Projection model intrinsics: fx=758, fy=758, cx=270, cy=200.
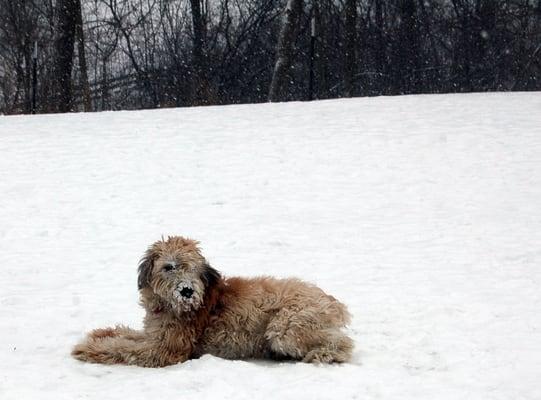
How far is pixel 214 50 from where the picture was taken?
2511cm

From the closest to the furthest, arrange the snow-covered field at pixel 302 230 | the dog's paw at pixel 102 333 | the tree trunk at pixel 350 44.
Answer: the snow-covered field at pixel 302 230, the dog's paw at pixel 102 333, the tree trunk at pixel 350 44

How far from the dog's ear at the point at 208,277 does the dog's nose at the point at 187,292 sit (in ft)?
0.50

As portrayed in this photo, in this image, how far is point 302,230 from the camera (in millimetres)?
8875

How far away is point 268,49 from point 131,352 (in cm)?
2101

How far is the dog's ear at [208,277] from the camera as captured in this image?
514cm

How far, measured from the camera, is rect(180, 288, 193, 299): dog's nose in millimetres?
4990

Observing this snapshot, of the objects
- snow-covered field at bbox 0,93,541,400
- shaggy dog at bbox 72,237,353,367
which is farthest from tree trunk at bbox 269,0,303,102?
shaggy dog at bbox 72,237,353,367

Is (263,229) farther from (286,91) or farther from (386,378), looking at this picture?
(286,91)

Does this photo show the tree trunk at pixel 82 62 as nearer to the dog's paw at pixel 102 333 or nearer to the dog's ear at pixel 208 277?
the dog's paw at pixel 102 333

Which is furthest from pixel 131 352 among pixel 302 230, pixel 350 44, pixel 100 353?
pixel 350 44

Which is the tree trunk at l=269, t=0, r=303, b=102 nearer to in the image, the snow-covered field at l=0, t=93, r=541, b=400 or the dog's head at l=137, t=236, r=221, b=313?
the snow-covered field at l=0, t=93, r=541, b=400

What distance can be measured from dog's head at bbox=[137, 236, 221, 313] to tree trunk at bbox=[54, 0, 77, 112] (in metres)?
14.9

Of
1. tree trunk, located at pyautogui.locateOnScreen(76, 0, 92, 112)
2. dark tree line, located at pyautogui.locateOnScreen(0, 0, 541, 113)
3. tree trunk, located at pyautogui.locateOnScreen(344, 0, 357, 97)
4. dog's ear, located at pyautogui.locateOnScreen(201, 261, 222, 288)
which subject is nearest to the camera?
dog's ear, located at pyautogui.locateOnScreen(201, 261, 222, 288)

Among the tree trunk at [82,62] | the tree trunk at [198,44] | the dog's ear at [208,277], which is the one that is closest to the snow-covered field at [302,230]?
the dog's ear at [208,277]
